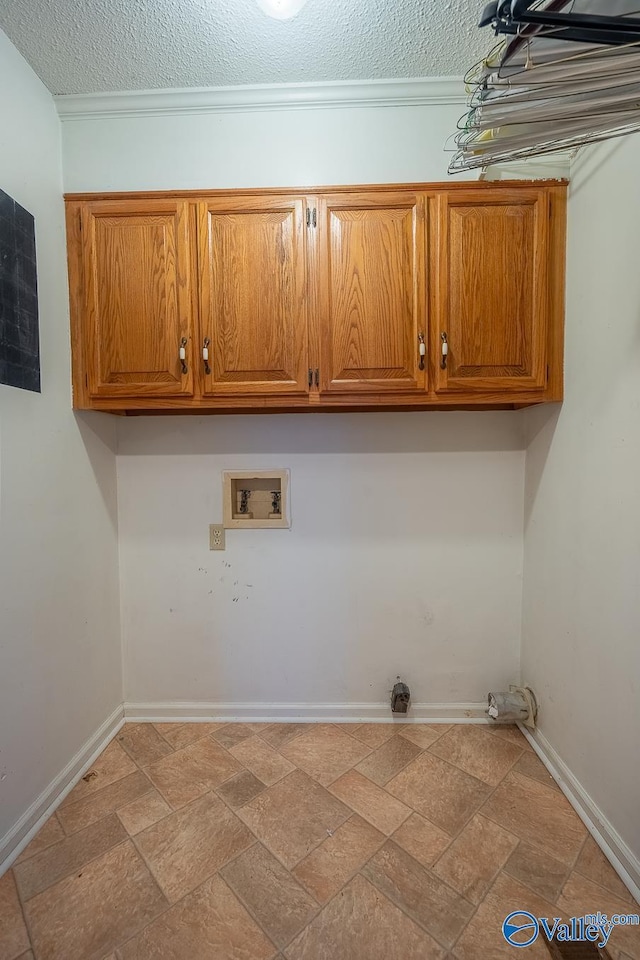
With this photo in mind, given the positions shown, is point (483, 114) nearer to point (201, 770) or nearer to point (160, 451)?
point (160, 451)

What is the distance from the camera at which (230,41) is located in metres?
1.30

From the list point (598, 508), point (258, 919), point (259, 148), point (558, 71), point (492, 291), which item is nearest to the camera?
point (558, 71)

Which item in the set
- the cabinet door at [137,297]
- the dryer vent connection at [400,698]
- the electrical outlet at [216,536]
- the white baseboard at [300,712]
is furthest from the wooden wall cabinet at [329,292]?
the white baseboard at [300,712]

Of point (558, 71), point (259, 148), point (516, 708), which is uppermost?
point (259, 148)

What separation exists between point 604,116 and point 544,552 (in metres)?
1.39

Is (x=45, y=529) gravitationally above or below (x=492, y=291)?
below

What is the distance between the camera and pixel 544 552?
1566 mm

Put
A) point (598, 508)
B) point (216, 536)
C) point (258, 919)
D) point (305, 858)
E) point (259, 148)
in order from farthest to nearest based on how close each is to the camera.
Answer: point (216, 536) → point (259, 148) → point (598, 508) → point (305, 858) → point (258, 919)

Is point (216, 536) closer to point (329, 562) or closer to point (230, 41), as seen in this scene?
point (329, 562)

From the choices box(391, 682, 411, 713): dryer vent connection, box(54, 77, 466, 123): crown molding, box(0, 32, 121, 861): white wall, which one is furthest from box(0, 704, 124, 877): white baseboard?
box(54, 77, 466, 123): crown molding

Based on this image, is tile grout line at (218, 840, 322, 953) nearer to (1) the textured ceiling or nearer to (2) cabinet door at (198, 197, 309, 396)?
(2) cabinet door at (198, 197, 309, 396)

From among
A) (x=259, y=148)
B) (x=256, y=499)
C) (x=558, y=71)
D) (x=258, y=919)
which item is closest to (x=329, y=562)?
(x=256, y=499)

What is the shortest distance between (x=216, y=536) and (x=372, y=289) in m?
1.26

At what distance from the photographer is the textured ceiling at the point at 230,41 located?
46.9 inches
